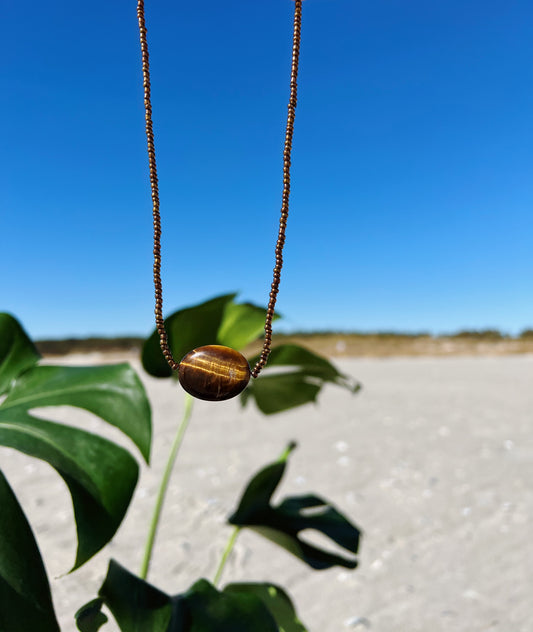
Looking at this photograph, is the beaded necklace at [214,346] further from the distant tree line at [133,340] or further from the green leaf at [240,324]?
the distant tree line at [133,340]

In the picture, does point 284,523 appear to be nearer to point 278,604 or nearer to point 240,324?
point 278,604

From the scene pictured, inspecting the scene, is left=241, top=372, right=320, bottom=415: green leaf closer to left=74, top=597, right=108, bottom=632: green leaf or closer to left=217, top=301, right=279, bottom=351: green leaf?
left=217, top=301, right=279, bottom=351: green leaf

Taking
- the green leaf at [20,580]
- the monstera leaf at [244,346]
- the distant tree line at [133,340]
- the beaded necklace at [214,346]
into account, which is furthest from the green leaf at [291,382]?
the distant tree line at [133,340]

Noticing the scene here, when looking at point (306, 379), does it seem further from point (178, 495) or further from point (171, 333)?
point (178, 495)

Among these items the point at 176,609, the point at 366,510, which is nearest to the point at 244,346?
the point at 176,609

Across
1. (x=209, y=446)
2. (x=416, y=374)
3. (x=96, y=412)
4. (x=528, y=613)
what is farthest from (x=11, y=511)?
(x=416, y=374)
